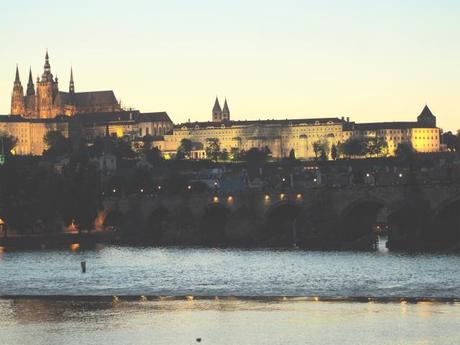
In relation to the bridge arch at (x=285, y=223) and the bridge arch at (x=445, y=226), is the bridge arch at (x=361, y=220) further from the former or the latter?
the bridge arch at (x=445, y=226)

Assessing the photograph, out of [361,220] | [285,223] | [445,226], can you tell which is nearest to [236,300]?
[445,226]

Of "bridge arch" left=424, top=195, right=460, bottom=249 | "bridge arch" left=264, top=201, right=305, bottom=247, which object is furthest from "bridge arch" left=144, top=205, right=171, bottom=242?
"bridge arch" left=424, top=195, right=460, bottom=249

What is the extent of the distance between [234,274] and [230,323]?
73.4 ft

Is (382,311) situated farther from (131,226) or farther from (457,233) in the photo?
(131,226)

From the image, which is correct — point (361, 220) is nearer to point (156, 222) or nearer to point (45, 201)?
point (156, 222)

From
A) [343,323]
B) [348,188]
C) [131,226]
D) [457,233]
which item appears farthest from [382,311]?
[131,226]

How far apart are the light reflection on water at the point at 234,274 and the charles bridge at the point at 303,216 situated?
4489 mm

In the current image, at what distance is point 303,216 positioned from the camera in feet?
314

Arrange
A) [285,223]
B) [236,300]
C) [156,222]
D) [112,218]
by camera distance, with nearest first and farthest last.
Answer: [236,300], [285,223], [156,222], [112,218]

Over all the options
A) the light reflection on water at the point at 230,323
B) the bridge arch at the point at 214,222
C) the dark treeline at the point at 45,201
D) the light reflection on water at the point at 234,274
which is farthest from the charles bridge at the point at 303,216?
the light reflection on water at the point at 230,323

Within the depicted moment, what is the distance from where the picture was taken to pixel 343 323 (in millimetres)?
45000

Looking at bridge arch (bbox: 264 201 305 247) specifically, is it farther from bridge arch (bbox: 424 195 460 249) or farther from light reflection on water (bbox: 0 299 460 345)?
light reflection on water (bbox: 0 299 460 345)

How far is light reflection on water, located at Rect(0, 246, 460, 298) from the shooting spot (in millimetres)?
58156

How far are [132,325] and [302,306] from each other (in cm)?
723
